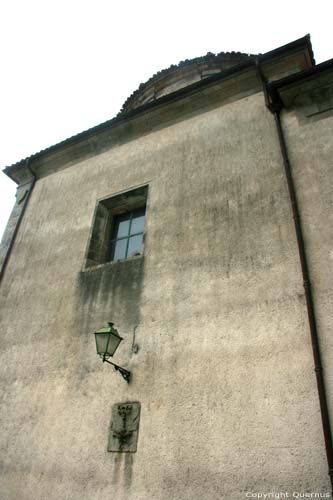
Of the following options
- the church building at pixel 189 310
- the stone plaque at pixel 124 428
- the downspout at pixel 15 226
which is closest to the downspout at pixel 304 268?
the church building at pixel 189 310

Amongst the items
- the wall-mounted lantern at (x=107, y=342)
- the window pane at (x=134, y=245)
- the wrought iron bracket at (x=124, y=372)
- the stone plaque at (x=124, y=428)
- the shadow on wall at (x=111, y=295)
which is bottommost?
the stone plaque at (x=124, y=428)

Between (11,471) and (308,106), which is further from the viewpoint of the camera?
(308,106)

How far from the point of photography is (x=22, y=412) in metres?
5.53

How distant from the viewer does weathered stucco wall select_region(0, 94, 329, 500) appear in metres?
3.93

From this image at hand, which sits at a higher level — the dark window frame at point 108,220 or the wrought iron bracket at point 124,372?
the dark window frame at point 108,220

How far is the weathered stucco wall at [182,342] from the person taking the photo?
393 centimetres

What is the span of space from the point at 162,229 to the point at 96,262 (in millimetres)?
1418

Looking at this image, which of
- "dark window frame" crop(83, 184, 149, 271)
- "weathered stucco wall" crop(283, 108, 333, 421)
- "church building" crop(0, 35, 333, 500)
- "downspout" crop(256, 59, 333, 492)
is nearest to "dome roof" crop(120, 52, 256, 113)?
"church building" crop(0, 35, 333, 500)

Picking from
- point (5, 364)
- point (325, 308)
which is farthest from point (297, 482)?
point (5, 364)

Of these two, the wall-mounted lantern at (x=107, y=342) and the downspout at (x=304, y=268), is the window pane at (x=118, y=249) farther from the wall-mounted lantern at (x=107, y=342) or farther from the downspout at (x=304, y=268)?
the downspout at (x=304, y=268)

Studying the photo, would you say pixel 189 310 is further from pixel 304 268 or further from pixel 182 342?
pixel 304 268

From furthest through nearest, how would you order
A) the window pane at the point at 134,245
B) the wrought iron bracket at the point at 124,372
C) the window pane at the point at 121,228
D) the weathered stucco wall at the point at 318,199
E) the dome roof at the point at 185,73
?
1. the dome roof at the point at 185,73
2. the window pane at the point at 121,228
3. the window pane at the point at 134,245
4. the wrought iron bracket at the point at 124,372
5. the weathered stucco wall at the point at 318,199

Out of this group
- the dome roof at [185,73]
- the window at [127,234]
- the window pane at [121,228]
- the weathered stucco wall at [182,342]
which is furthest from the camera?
the dome roof at [185,73]

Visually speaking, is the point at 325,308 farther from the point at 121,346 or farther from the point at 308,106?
the point at 308,106
